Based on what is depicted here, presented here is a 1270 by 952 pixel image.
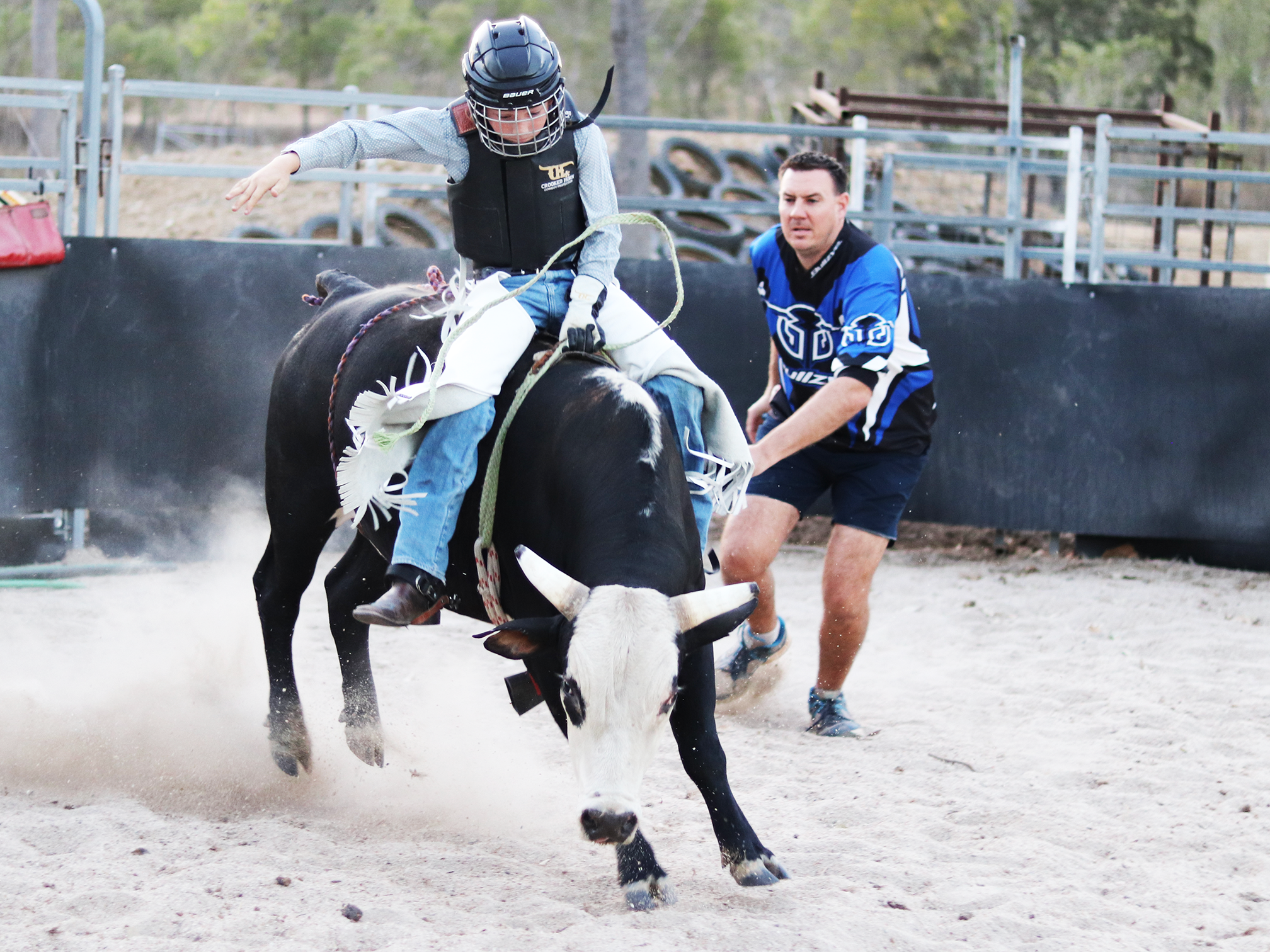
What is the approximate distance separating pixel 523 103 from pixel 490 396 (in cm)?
79

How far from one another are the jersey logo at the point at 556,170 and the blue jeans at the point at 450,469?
1.03ft

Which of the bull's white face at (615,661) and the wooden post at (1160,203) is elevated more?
the wooden post at (1160,203)

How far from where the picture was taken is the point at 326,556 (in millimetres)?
7359

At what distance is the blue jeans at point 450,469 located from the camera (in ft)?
11.2

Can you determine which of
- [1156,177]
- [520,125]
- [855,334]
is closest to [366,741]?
[520,125]

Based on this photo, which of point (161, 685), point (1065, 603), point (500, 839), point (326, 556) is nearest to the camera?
point (500, 839)

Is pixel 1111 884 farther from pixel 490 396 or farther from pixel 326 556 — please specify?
pixel 326 556

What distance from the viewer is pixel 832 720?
479cm

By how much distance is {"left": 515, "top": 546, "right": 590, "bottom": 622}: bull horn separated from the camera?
114 inches

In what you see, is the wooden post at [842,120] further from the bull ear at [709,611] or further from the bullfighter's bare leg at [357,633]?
the bull ear at [709,611]

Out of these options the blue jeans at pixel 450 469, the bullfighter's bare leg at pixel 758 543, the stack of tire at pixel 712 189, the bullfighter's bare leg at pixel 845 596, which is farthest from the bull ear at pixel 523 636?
the stack of tire at pixel 712 189

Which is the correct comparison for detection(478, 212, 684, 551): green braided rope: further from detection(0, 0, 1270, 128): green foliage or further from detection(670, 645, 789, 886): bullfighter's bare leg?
detection(0, 0, 1270, 128): green foliage

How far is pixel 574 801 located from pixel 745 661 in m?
1.21

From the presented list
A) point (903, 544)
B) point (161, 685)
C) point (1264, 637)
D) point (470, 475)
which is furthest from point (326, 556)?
point (1264, 637)
